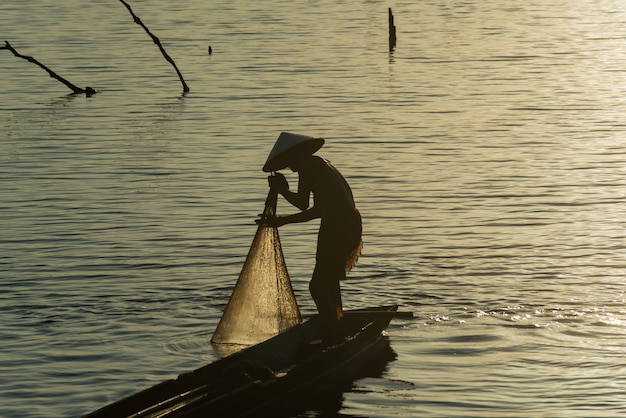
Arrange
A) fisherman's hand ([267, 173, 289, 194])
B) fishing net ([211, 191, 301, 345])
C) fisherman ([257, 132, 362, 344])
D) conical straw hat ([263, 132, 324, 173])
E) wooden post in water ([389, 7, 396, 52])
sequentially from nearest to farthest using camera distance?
conical straw hat ([263, 132, 324, 173]) < fisherman ([257, 132, 362, 344]) < fisherman's hand ([267, 173, 289, 194]) < fishing net ([211, 191, 301, 345]) < wooden post in water ([389, 7, 396, 52])

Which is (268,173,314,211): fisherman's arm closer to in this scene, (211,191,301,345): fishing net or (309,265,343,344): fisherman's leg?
(211,191,301,345): fishing net

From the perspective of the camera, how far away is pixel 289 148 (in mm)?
12859

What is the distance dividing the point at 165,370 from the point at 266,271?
163 cm

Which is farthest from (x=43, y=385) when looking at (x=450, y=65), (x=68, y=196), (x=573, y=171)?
(x=450, y=65)

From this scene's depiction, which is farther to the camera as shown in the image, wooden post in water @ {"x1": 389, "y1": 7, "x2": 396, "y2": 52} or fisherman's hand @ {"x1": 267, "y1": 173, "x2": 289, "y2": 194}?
wooden post in water @ {"x1": 389, "y1": 7, "x2": 396, "y2": 52}

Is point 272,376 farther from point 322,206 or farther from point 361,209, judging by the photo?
point 361,209

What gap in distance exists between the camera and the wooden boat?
36.7 ft

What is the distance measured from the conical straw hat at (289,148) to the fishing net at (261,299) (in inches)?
34.6

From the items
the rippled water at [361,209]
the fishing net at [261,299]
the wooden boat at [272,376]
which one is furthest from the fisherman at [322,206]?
the rippled water at [361,209]

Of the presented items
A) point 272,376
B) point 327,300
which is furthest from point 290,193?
point 272,376

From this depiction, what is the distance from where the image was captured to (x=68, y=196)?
24.9 meters

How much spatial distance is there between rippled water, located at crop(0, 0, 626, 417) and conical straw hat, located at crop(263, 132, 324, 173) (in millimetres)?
2538

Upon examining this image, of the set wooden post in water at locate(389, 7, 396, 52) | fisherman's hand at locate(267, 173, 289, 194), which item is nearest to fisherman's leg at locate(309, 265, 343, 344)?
fisherman's hand at locate(267, 173, 289, 194)

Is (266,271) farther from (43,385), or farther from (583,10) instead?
(583,10)
